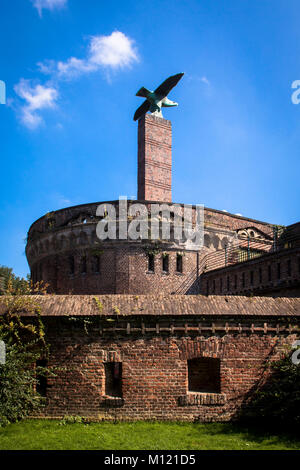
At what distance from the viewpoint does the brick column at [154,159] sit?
32.0 m

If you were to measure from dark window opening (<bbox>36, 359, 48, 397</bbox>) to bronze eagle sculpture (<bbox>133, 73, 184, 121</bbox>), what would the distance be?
2708 centimetres

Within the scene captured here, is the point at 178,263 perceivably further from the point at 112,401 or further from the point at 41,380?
the point at 112,401

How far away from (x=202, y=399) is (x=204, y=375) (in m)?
0.55

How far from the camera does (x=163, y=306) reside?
10023mm

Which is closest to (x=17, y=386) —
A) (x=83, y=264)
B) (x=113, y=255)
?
(x=113, y=255)

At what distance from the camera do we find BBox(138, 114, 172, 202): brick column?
32.0m

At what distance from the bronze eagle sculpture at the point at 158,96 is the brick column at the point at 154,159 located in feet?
4.94

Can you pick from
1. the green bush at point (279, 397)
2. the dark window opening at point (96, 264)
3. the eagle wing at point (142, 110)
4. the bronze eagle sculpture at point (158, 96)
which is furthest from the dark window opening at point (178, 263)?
the green bush at point (279, 397)

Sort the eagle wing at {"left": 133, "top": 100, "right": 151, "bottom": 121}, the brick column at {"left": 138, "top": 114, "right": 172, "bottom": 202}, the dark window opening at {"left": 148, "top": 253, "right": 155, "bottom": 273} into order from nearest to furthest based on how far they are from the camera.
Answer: the dark window opening at {"left": 148, "top": 253, "right": 155, "bottom": 273}
the brick column at {"left": 138, "top": 114, "right": 172, "bottom": 202}
the eagle wing at {"left": 133, "top": 100, "right": 151, "bottom": 121}

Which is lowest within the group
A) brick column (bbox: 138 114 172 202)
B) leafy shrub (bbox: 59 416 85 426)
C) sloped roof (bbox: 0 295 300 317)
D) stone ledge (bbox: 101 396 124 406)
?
leafy shrub (bbox: 59 416 85 426)

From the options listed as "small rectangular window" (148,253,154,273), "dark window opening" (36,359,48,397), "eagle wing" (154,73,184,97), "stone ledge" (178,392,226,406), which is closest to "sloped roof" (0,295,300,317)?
"dark window opening" (36,359,48,397)

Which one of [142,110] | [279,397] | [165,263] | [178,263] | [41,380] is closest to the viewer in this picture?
[279,397]

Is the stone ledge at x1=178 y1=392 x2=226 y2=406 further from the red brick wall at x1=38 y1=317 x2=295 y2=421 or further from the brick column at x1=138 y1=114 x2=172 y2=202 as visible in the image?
the brick column at x1=138 y1=114 x2=172 y2=202
